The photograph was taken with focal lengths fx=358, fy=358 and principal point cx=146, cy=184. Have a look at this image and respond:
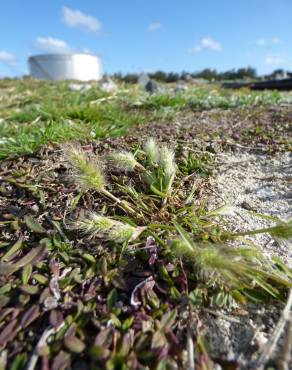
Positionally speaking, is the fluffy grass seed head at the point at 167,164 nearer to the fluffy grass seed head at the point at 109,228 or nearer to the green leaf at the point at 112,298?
the fluffy grass seed head at the point at 109,228

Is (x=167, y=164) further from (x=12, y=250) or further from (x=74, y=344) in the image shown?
(x=74, y=344)

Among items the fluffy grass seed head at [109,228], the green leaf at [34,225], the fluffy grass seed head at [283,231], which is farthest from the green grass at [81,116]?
the fluffy grass seed head at [283,231]

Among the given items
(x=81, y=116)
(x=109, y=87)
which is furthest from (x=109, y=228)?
(x=109, y=87)

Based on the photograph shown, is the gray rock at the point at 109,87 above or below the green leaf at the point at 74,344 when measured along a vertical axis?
below

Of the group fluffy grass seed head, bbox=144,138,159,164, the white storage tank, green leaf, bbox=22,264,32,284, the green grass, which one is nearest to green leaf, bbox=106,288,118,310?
green leaf, bbox=22,264,32,284

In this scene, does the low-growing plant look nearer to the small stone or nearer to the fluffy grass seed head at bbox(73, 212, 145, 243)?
the fluffy grass seed head at bbox(73, 212, 145, 243)

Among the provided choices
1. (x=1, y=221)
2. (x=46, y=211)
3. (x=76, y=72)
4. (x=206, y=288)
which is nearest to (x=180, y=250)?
(x=206, y=288)

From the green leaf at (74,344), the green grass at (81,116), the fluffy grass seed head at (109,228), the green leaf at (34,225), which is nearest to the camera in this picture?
the green leaf at (74,344)
